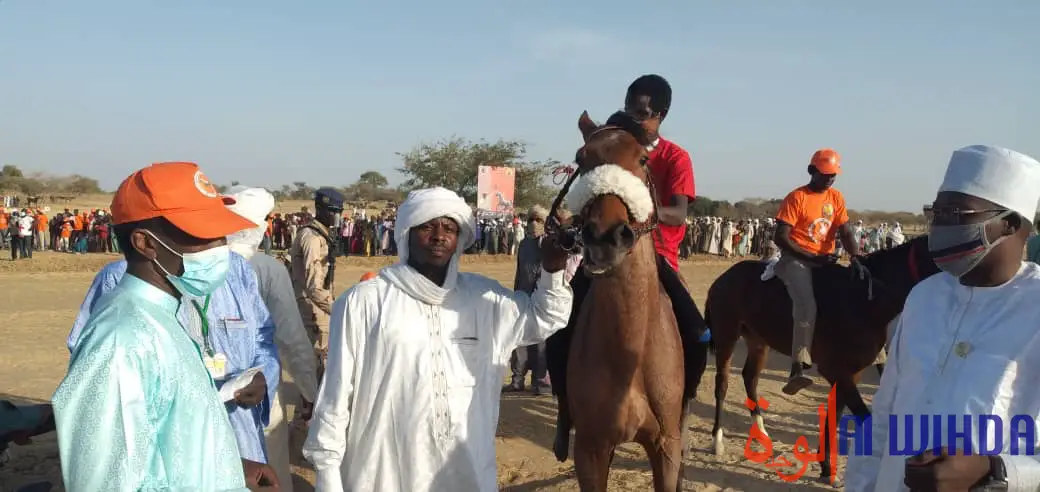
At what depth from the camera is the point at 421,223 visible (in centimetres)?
296

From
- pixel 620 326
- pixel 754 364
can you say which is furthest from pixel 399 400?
pixel 754 364

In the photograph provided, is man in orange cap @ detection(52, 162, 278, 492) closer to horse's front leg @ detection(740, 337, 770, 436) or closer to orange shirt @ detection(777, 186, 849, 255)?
orange shirt @ detection(777, 186, 849, 255)

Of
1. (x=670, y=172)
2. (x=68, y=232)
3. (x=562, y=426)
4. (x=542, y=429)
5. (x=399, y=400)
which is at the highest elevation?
(x=670, y=172)

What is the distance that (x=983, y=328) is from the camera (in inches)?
86.0

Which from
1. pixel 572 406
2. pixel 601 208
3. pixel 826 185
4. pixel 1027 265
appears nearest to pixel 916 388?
pixel 1027 265

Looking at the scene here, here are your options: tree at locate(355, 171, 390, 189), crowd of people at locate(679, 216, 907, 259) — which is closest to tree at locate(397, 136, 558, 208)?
crowd of people at locate(679, 216, 907, 259)

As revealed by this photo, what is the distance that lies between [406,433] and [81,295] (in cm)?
1699

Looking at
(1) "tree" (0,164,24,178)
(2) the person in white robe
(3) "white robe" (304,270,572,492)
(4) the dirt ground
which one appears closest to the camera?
(3) "white robe" (304,270,572,492)

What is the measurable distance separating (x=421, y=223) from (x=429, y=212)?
0.23 ft

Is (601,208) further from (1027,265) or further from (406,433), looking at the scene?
(1027,265)

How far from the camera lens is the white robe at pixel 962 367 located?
2.10 m

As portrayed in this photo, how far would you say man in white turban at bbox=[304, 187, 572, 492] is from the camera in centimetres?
281

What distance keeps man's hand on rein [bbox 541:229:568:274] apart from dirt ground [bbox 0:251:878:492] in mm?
3433

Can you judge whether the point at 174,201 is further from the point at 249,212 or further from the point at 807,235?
the point at 807,235
